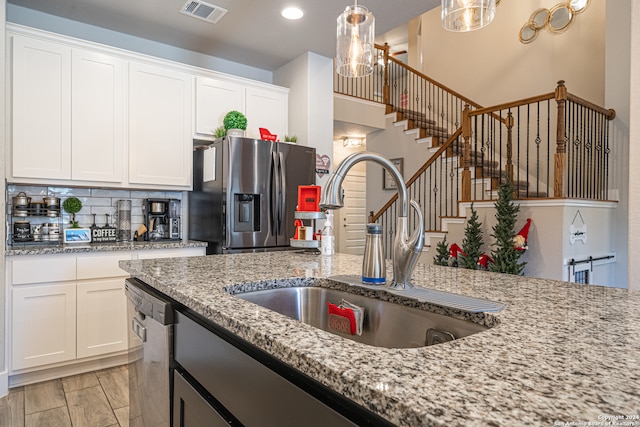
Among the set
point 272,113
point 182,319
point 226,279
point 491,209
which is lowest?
point 182,319

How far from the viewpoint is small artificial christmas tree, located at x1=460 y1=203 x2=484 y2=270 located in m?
4.16

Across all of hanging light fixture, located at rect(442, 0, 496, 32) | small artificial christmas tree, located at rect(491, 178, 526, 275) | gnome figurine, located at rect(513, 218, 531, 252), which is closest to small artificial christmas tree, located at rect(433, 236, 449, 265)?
small artificial christmas tree, located at rect(491, 178, 526, 275)

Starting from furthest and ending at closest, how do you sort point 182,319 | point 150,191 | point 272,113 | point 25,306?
point 272,113 < point 150,191 < point 25,306 < point 182,319

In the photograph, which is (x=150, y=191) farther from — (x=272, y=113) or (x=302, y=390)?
(x=302, y=390)

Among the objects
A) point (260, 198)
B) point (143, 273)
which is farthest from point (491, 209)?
point (143, 273)

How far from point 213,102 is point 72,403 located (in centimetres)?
258

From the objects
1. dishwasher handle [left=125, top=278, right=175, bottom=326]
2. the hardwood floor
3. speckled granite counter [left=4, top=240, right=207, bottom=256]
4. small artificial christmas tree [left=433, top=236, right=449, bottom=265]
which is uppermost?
speckled granite counter [left=4, top=240, right=207, bottom=256]

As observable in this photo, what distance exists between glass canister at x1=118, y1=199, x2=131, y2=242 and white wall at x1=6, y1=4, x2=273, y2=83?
1437 mm

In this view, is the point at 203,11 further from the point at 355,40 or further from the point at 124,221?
the point at 124,221

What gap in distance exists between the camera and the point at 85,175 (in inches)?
119

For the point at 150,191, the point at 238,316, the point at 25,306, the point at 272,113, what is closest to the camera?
the point at 238,316

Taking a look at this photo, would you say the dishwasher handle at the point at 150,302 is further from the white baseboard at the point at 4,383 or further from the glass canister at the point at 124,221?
the glass canister at the point at 124,221

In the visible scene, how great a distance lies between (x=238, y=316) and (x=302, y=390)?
25 cm

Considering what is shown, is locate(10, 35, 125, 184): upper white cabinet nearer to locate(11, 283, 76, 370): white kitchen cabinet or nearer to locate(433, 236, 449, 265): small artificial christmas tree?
locate(11, 283, 76, 370): white kitchen cabinet
